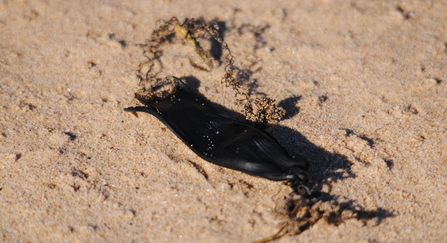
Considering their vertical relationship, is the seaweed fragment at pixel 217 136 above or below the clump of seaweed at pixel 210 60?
below

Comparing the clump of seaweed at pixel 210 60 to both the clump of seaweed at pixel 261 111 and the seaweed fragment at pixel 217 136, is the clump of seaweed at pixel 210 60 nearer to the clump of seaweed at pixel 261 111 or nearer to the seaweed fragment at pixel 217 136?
the clump of seaweed at pixel 261 111

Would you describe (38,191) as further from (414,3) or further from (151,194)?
(414,3)

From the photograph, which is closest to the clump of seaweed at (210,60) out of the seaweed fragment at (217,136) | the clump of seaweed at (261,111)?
the clump of seaweed at (261,111)

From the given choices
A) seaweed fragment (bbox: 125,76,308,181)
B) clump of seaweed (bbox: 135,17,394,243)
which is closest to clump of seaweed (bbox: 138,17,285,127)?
clump of seaweed (bbox: 135,17,394,243)

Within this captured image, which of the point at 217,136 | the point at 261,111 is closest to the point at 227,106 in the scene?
the point at 261,111

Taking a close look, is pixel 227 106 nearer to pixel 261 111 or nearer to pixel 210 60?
pixel 261 111

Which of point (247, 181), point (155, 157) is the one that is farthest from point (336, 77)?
point (155, 157)

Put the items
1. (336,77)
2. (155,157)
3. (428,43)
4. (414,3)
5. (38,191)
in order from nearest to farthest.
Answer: (38,191)
(155,157)
(336,77)
(428,43)
(414,3)
